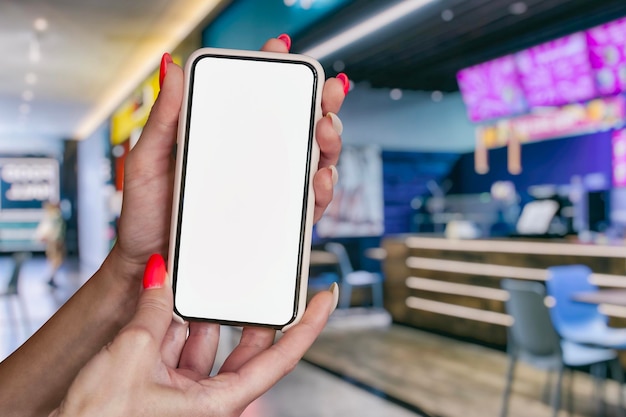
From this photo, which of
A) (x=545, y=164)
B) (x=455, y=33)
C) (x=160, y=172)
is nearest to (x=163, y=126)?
(x=160, y=172)

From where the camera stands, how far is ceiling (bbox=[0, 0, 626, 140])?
5.60m

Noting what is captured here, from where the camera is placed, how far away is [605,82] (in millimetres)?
4891

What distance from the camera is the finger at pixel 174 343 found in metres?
0.83

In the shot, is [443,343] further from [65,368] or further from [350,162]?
[65,368]

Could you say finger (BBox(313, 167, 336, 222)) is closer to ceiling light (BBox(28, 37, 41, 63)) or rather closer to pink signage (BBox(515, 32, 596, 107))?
pink signage (BBox(515, 32, 596, 107))

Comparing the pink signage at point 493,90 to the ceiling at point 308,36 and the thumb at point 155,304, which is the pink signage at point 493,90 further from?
the thumb at point 155,304

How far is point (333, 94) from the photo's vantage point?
0.88 metres

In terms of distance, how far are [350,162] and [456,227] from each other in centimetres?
293

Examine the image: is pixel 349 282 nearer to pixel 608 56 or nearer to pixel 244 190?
pixel 608 56

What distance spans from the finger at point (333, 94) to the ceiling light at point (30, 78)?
879 centimetres

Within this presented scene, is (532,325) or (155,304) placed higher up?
(155,304)

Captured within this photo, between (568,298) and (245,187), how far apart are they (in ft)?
11.3

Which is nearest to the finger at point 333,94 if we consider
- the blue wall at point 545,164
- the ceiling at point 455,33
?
the ceiling at point 455,33

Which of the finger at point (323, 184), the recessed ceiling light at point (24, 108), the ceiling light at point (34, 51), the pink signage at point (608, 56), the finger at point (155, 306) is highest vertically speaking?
the recessed ceiling light at point (24, 108)
